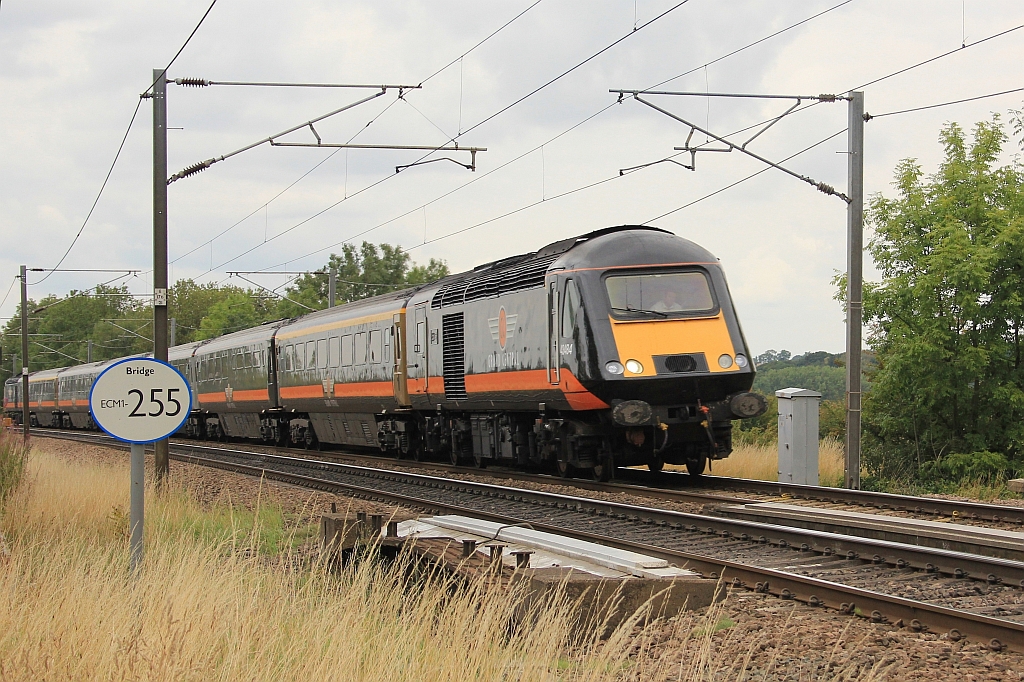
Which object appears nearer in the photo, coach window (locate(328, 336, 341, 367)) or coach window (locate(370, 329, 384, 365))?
coach window (locate(370, 329, 384, 365))

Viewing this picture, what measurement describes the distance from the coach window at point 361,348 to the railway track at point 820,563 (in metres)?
10.7

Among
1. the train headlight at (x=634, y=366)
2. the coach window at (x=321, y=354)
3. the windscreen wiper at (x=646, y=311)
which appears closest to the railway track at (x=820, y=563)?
the train headlight at (x=634, y=366)

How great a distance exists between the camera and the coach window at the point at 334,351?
26.7 m

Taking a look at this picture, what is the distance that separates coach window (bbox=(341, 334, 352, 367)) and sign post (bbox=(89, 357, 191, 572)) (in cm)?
1776

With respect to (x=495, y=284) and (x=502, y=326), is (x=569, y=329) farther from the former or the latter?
(x=495, y=284)

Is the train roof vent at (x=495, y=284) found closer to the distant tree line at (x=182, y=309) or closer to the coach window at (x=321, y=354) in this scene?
the coach window at (x=321, y=354)

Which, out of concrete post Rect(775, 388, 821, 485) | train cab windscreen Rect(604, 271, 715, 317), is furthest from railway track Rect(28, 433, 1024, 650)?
concrete post Rect(775, 388, 821, 485)

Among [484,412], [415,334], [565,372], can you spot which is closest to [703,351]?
[565,372]

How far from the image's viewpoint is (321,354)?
2802cm

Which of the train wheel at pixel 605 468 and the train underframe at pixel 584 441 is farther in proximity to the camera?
the train wheel at pixel 605 468

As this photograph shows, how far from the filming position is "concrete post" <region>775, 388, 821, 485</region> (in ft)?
59.2

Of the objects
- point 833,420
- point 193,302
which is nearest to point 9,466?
point 833,420

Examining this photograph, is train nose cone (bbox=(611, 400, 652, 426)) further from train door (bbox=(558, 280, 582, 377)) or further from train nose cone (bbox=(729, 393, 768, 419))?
train nose cone (bbox=(729, 393, 768, 419))

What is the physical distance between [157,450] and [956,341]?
15.1 metres
